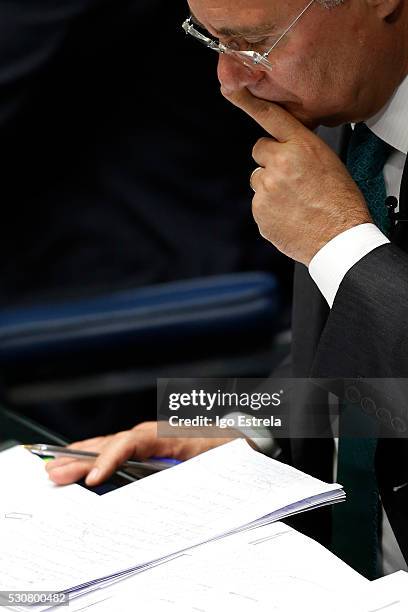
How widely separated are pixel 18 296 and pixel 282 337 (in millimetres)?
636

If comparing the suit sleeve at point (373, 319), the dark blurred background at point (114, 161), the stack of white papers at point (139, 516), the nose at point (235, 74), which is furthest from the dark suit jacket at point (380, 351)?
the dark blurred background at point (114, 161)

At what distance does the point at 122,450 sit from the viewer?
1.51m

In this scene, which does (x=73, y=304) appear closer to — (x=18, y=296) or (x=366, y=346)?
(x=18, y=296)

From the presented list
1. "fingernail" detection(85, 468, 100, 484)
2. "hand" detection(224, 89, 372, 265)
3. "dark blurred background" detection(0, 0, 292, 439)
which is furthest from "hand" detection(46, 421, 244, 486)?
"dark blurred background" detection(0, 0, 292, 439)

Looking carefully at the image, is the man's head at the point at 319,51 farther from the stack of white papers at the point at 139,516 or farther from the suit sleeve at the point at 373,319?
the stack of white papers at the point at 139,516

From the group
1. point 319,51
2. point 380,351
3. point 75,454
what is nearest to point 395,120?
point 319,51

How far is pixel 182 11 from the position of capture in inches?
97.6

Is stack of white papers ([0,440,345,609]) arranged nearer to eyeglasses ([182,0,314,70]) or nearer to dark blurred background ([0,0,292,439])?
eyeglasses ([182,0,314,70])

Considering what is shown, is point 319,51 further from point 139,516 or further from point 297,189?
point 139,516

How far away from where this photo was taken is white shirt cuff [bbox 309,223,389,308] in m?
1.39

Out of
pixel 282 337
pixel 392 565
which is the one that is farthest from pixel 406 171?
pixel 282 337

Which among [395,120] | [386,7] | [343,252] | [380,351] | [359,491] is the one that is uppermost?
[386,7]

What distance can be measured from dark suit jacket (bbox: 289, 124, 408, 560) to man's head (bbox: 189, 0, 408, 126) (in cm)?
14

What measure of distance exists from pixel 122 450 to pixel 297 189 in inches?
16.2
